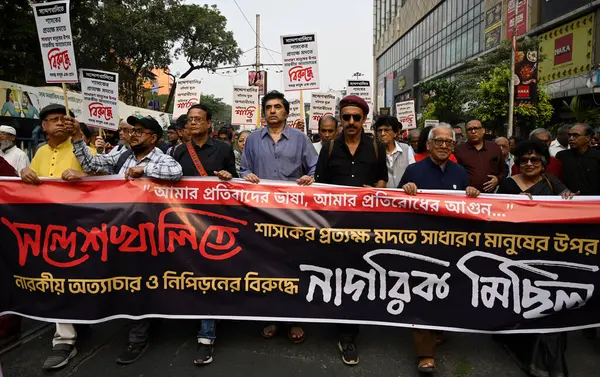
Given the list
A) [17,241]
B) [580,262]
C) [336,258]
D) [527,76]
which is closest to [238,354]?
[336,258]

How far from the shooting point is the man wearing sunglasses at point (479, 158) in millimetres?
4562

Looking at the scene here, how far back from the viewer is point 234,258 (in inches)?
130

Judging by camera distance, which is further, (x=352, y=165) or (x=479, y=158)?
(x=479, y=158)

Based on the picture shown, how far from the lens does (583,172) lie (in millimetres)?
4285

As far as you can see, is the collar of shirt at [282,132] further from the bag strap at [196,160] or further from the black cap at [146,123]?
the black cap at [146,123]

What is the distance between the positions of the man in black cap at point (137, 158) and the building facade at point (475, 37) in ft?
72.7

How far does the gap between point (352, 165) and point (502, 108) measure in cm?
1856

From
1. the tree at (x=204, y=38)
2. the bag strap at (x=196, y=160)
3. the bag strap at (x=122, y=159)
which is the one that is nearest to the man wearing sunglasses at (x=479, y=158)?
the bag strap at (x=196, y=160)

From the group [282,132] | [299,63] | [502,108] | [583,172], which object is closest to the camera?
[282,132]

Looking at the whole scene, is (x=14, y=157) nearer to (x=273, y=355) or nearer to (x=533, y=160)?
(x=273, y=355)

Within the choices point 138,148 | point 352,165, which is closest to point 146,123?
point 138,148

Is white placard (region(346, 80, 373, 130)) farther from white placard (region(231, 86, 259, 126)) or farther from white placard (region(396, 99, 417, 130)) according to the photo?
white placard (region(231, 86, 259, 126))

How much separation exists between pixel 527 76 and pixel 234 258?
18.5 metres

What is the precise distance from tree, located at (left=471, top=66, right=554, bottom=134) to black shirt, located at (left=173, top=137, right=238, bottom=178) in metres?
18.3
